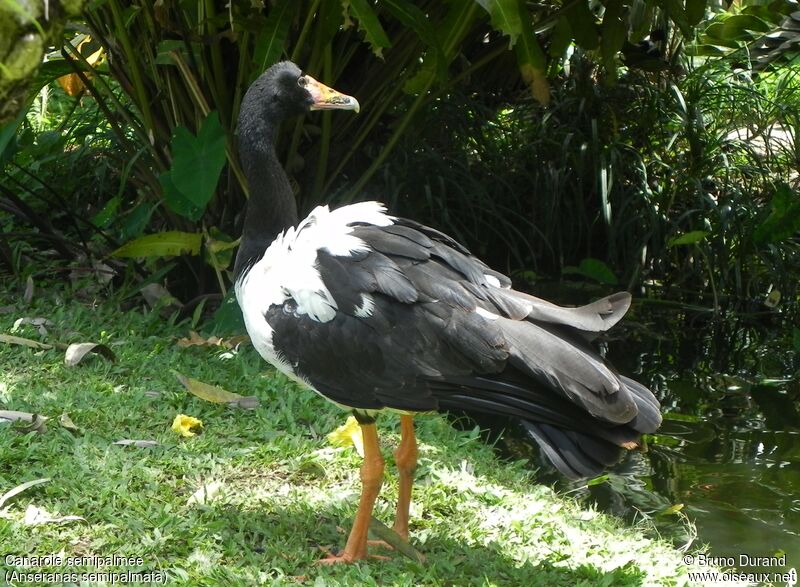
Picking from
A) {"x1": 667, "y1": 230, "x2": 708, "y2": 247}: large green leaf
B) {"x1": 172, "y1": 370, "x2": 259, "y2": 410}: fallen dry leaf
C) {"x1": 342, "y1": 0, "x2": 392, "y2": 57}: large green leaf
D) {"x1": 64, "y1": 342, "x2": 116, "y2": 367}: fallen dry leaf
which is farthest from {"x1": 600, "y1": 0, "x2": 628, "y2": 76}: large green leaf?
Result: {"x1": 64, "y1": 342, "x2": 116, "y2": 367}: fallen dry leaf

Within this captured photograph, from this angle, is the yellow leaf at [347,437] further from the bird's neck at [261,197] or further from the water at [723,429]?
the water at [723,429]

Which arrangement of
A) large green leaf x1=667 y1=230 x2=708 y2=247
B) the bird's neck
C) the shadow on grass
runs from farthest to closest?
large green leaf x1=667 y1=230 x2=708 y2=247 → the bird's neck → the shadow on grass

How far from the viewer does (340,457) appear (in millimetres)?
4016

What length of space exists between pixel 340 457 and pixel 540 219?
11.1 ft

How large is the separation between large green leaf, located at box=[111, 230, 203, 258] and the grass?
81 centimetres

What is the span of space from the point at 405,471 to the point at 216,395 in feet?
3.87

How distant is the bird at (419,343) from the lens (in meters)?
3.11

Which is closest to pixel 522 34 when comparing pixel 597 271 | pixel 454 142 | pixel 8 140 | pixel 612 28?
pixel 612 28

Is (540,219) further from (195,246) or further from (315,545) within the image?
(315,545)

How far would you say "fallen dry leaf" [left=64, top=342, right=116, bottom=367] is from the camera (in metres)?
4.71

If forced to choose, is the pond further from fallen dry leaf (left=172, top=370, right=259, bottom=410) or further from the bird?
fallen dry leaf (left=172, top=370, right=259, bottom=410)

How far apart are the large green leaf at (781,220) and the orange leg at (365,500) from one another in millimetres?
3567

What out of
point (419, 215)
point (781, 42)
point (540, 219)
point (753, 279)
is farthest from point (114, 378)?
point (781, 42)

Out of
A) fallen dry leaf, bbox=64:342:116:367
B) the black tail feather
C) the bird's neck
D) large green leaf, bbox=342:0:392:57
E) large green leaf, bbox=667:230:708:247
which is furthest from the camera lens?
large green leaf, bbox=667:230:708:247
